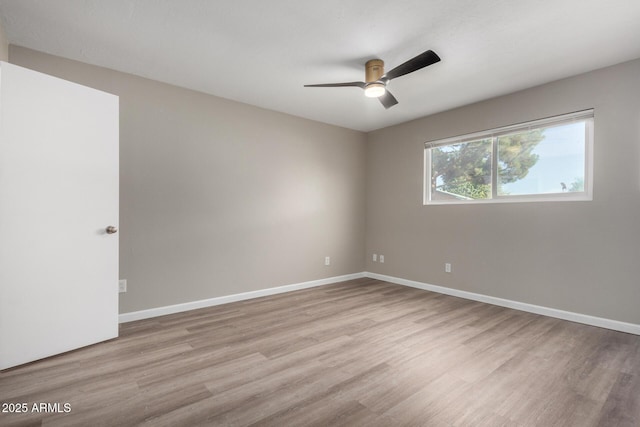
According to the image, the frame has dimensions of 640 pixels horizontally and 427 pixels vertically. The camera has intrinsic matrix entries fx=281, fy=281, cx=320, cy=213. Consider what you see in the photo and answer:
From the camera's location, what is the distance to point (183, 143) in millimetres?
3180

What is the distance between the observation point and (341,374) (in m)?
1.89

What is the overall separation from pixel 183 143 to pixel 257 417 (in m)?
2.80

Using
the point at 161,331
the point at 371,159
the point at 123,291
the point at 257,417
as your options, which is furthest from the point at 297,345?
the point at 371,159

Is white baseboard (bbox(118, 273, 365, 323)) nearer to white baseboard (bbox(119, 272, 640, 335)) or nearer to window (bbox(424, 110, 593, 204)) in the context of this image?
white baseboard (bbox(119, 272, 640, 335))

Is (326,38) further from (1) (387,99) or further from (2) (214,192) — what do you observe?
(2) (214,192)

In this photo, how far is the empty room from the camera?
1773 millimetres

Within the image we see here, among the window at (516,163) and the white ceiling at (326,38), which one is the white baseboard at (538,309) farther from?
the white ceiling at (326,38)

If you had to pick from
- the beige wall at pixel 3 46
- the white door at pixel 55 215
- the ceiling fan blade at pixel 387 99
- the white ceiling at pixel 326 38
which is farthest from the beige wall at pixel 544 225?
the beige wall at pixel 3 46

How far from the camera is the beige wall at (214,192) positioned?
287cm

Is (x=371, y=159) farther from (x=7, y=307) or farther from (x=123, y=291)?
(x=7, y=307)

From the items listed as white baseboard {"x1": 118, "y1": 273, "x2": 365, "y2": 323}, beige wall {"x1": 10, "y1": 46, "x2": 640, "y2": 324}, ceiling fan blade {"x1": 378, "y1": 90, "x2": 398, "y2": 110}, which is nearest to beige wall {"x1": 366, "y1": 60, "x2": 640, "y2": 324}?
beige wall {"x1": 10, "y1": 46, "x2": 640, "y2": 324}

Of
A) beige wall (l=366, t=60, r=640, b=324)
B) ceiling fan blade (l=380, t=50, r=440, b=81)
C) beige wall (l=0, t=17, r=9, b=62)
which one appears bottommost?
beige wall (l=366, t=60, r=640, b=324)

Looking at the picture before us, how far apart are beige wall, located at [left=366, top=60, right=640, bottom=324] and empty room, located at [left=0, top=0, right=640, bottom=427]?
0.07 feet

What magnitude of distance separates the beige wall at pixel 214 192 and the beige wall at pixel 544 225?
117cm
